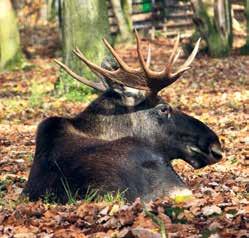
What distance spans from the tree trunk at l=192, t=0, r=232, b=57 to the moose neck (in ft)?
57.6

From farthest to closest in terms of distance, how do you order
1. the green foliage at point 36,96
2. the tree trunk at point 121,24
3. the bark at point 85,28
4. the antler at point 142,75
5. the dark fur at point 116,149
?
Answer: 1. the tree trunk at point 121,24
2. the green foliage at point 36,96
3. the bark at point 85,28
4. the antler at point 142,75
5. the dark fur at point 116,149

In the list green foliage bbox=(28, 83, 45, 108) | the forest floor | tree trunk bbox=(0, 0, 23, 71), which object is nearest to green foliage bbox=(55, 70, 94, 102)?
the forest floor

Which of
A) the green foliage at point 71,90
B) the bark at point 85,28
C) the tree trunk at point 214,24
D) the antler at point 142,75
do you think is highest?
the antler at point 142,75

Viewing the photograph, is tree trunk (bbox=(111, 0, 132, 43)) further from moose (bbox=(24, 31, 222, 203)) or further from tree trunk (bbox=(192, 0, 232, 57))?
moose (bbox=(24, 31, 222, 203))

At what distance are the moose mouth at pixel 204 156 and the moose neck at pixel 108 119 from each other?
2.03 feet

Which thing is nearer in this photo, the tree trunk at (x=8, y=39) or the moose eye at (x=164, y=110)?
the moose eye at (x=164, y=110)

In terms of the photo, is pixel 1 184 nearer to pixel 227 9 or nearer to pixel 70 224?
pixel 70 224

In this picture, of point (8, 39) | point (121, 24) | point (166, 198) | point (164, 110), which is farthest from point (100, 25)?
point (121, 24)

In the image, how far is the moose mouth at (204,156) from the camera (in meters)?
7.95

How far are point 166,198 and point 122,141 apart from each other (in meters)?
0.75

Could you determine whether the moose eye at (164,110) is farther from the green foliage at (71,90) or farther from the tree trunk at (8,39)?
the tree trunk at (8,39)

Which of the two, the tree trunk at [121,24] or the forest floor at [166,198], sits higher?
the forest floor at [166,198]

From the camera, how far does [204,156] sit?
8.01 m

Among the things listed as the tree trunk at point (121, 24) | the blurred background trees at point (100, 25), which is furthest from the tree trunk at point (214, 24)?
the tree trunk at point (121, 24)
